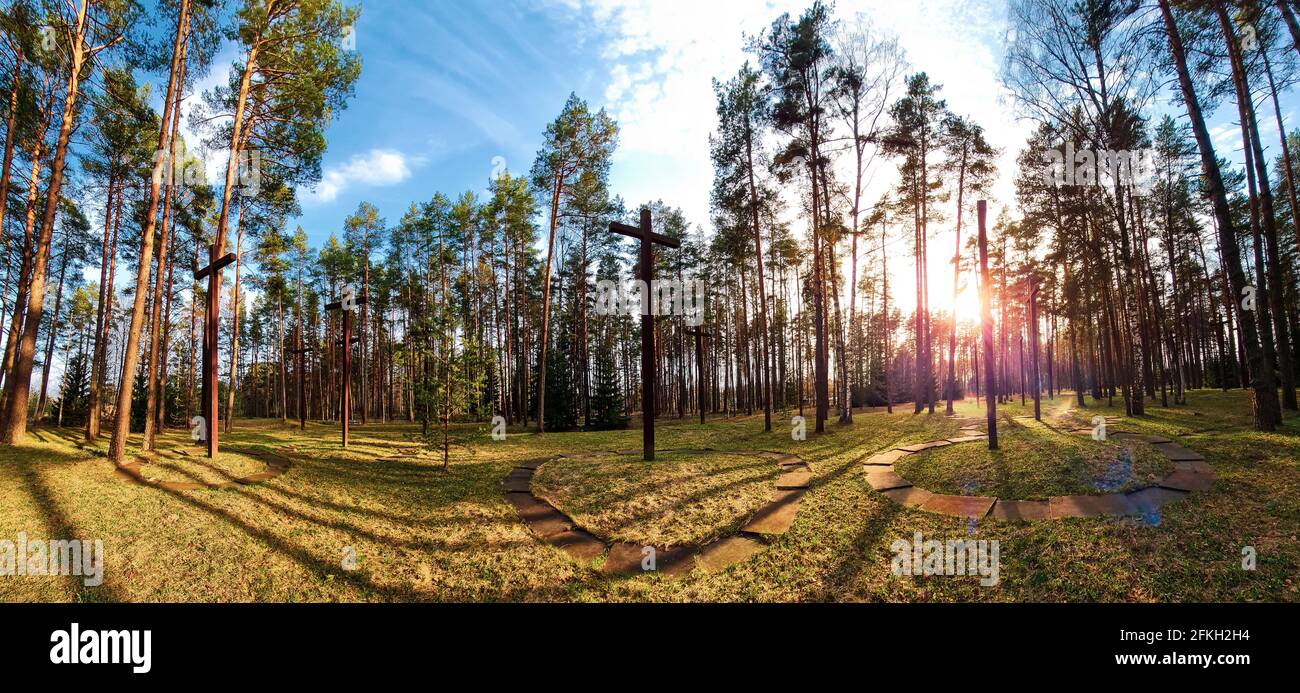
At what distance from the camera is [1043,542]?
4.16 meters

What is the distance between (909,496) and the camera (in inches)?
233

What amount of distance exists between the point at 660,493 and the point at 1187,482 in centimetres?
666

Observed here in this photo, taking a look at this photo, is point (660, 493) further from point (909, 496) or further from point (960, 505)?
point (960, 505)

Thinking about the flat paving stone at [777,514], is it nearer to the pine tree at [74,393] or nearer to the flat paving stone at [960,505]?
the flat paving stone at [960,505]

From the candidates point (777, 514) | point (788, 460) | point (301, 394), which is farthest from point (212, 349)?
point (301, 394)

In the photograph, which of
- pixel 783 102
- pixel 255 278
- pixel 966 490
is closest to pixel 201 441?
pixel 255 278

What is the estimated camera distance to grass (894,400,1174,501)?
17.9ft

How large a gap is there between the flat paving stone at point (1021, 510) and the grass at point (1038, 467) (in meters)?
0.19

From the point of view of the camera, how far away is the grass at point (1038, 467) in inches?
214

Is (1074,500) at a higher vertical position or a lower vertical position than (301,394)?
lower

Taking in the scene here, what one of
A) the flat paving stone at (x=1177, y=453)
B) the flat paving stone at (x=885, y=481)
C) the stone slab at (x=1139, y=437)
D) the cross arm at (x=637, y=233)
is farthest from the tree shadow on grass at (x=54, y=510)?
the stone slab at (x=1139, y=437)

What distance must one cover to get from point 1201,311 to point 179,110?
49.2m
